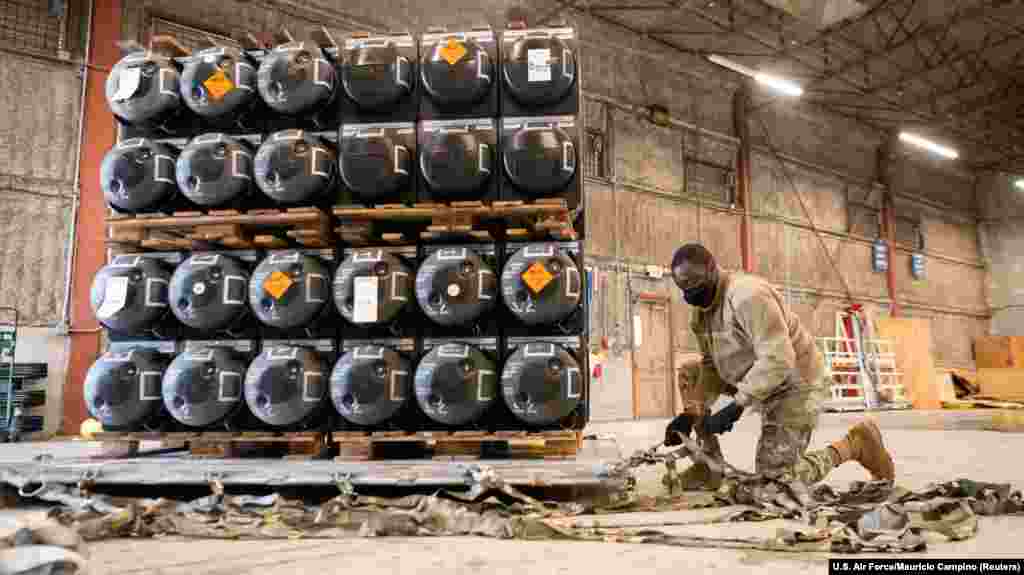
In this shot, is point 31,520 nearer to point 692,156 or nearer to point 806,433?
point 806,433

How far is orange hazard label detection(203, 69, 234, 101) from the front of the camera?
394 centimetres

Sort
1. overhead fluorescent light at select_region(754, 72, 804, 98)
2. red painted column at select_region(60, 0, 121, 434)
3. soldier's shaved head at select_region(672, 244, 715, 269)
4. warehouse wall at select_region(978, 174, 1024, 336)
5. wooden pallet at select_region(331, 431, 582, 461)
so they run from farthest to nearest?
warehouse wall at select_region(978, 174, 1024, 336) < overhead fluorescent light at select_region(754, 72, 804, 98) < red painted column at select_region(60, 0, 121, 434) < wooden pallet at select_region(331, 431, 582, 461) < soldier's shaved head at select_region(672, 244, 715, 269)

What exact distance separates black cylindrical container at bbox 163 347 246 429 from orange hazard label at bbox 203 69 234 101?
1.54 m

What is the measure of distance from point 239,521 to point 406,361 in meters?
1.23

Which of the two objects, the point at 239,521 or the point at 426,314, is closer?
the point at 239,521

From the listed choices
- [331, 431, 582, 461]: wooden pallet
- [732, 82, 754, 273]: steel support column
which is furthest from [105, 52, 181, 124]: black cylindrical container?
[732, 82, 754, 273]: steel support column

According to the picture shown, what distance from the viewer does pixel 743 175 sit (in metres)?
14.9

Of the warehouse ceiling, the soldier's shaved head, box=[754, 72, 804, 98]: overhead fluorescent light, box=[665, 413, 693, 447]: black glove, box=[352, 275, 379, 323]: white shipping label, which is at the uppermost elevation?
the warehouse ceiling

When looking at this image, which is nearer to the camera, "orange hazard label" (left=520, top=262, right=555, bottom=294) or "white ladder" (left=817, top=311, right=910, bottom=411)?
"orange hazard label" (left=520, top=262, right=555, bottom=294)

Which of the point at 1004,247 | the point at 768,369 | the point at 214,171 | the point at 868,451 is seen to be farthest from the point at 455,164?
the point at 1004,247

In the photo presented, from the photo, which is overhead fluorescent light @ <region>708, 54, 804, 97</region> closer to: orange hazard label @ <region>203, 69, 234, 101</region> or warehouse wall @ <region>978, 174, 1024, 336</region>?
orange hazard label @ <region>203, 69, 234, 101</region>

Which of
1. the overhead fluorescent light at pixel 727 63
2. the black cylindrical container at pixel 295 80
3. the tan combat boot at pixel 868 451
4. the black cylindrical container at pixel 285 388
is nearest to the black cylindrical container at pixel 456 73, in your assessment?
the black cylindrical container at pixel 295 80

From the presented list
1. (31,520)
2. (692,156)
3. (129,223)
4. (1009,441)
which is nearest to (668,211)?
(692,156)

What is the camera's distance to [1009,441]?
6621 millimetres
